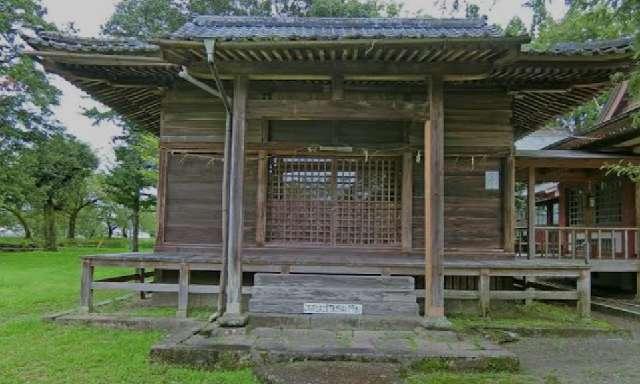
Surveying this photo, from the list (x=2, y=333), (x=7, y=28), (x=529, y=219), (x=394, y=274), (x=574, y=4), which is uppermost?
(x=7, y=28)

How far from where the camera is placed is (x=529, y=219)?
10398mm

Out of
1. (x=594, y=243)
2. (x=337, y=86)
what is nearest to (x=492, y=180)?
(x=337, y=86)

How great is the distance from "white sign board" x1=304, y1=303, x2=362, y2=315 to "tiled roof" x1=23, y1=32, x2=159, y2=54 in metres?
4.25

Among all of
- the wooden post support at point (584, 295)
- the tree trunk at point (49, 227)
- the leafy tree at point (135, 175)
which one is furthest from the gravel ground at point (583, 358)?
the tree trunk at point (49, 227)

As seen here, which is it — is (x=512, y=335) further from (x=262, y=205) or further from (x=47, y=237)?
(x=47, y=237)

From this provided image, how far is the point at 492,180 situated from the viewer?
906cm

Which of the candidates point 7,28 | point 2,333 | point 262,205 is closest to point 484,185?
point 262,205

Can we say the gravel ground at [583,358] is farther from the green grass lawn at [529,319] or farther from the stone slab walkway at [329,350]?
the stone slab walkway at [329,350]

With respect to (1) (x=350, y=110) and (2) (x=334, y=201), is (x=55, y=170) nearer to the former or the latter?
(2) (x=334, y=201)

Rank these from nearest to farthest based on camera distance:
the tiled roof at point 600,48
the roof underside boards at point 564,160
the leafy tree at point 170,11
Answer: the tiled roof at point 600,48, the roof underside boards at point 564,160, the leafy tree at point 170,11

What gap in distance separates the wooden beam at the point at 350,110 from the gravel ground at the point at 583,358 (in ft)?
11.0

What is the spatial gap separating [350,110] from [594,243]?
9707 millimetres

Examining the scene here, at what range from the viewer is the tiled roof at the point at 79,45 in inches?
287

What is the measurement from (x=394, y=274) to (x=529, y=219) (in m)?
3.90
